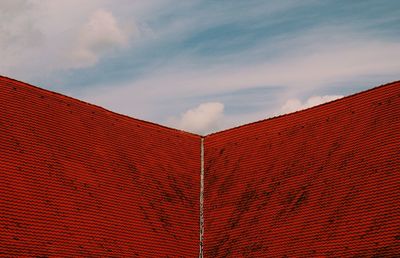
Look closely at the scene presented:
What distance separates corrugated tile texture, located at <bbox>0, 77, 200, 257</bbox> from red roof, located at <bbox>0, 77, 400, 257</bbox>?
0.11 feet

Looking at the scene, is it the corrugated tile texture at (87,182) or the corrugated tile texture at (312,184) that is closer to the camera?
the corrugated tile texture at (312,184)

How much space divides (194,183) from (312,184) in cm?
422

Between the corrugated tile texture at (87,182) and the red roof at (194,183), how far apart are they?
34 mm

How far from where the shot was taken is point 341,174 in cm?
1563

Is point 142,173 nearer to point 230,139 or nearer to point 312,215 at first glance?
point 230,139

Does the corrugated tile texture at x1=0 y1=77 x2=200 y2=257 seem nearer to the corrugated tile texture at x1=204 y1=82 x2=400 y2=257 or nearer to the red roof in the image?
the red roof

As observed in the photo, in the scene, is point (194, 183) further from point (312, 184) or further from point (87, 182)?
point (312, 184)

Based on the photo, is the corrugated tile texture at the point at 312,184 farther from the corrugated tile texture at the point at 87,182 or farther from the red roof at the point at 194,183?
the corrugated tile texture at the point at 87,182

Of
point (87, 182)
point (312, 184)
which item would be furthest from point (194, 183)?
point (312, 184)

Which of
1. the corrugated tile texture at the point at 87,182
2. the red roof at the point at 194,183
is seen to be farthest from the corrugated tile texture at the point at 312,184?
the corrugated tile texture at the point at 87,182

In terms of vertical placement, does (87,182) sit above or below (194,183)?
below

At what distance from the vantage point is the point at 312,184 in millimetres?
16062

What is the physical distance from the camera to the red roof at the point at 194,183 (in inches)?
551

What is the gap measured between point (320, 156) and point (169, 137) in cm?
548
